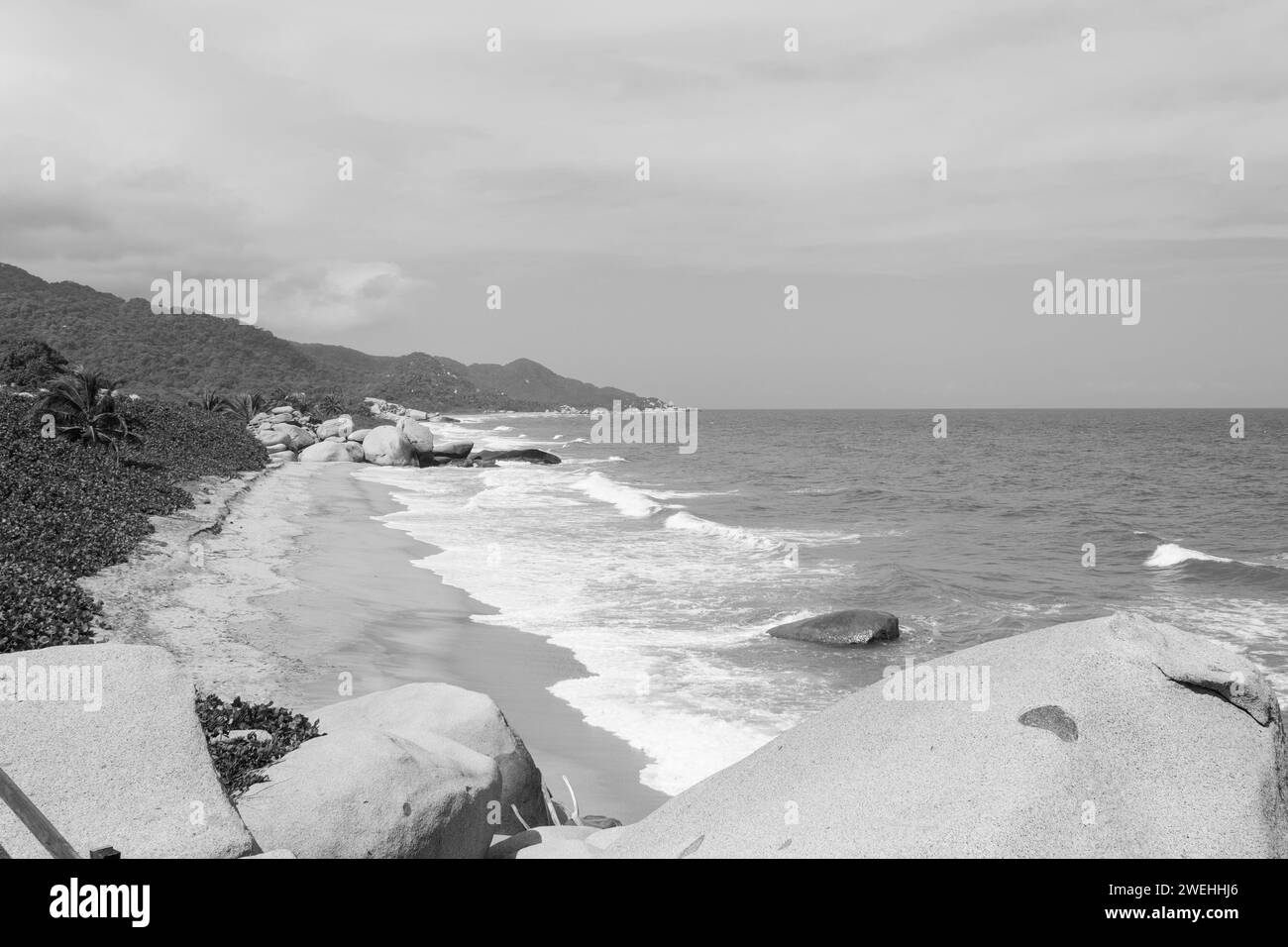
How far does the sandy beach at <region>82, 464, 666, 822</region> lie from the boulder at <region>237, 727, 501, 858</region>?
327cm

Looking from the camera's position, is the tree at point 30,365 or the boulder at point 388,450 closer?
the tree at point 30,365

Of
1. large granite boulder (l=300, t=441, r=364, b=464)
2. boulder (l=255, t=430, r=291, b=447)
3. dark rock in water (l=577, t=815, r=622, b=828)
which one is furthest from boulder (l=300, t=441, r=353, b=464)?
dark rock in water (l=577, t=815, r=622, b=828)

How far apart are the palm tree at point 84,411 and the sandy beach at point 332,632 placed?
6.21 meters

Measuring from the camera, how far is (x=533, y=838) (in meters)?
6.91

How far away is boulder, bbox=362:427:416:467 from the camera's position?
182ft

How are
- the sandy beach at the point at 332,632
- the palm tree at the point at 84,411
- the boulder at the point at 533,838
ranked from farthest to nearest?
the palm tree at the point at 84,411, the sandy beach at the point at 332,632, the boulder at the point at 533,838

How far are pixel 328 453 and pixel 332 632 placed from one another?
41730 mm

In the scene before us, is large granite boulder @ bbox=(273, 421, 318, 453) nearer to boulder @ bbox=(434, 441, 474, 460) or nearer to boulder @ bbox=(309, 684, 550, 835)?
boulder @ bbox=(434, 441, 474, 460)

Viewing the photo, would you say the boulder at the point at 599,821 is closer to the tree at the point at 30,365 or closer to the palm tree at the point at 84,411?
the palm tree at the point at 84,411

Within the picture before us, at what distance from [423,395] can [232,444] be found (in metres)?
137

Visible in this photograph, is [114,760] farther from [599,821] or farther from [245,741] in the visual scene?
[599,821]

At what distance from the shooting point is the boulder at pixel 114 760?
4949 mm

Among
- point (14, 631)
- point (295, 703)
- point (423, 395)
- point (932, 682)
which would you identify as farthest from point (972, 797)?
point (423, 395)

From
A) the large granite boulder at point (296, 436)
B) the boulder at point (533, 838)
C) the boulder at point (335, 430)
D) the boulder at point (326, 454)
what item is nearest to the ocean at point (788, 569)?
the boulder at point (533, 838)
